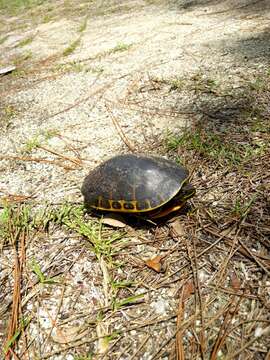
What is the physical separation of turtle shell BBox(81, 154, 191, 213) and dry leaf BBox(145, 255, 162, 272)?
268 millimetres

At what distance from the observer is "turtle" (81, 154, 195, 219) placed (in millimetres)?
1750

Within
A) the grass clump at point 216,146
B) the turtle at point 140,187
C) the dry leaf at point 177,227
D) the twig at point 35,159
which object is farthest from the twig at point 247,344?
the twig at point 35,159

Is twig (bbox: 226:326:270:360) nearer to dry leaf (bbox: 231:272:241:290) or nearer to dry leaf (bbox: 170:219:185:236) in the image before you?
dry leaf (bbox: 231:272:241:290)

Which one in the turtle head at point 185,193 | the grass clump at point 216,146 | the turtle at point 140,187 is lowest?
the grass clump at point 216,146

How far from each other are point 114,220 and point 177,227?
0.38 m

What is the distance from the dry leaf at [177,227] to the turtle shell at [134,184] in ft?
0.61

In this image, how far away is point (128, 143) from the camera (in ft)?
8.61

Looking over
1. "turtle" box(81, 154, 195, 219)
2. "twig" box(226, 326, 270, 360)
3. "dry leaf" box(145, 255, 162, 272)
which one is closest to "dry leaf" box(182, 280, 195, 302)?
"dry leaf" box(145, 255, 162, 272)

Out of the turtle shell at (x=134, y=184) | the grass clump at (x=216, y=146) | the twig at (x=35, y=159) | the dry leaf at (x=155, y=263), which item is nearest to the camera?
A: the dry leaf at (x=155, y=263)

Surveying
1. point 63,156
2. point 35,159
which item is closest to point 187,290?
point 63,156

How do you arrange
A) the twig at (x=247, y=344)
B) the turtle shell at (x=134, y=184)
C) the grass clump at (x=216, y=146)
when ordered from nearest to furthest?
the twig at (x=247, y=344) → the turtle shell at (x=134, y=184) → the grass clump at (x=216, y=146)

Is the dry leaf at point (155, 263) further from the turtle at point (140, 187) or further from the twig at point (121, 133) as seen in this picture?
the twig at point (121, 133)

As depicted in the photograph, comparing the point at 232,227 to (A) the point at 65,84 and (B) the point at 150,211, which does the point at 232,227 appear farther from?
(A) the point at 65,84

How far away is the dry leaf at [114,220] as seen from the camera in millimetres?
1855
